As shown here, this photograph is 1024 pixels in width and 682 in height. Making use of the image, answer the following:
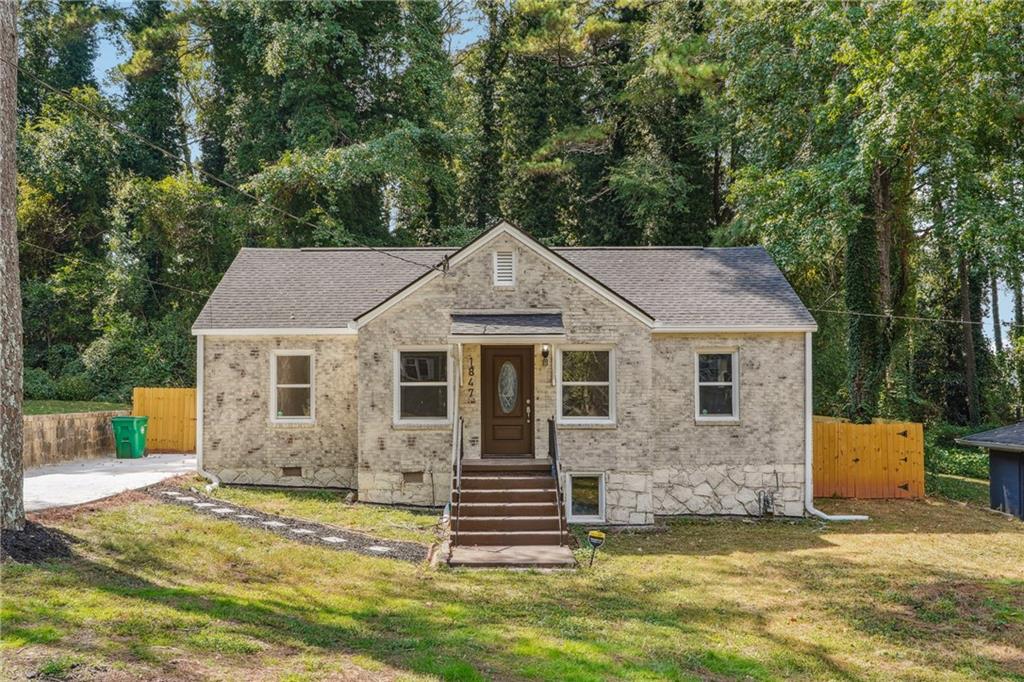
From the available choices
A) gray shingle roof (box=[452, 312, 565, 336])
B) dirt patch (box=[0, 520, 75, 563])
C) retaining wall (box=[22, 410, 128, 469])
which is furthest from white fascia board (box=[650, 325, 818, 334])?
retaining wall (box=[22, 410, 128, 469])

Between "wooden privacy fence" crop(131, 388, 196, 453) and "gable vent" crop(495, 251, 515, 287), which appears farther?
"wooden privacy fence" crop(131, 388, 196, 453)

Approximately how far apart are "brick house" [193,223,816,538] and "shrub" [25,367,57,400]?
49.4 feet

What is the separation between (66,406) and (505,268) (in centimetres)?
1926

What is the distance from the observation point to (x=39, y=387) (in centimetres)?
2798

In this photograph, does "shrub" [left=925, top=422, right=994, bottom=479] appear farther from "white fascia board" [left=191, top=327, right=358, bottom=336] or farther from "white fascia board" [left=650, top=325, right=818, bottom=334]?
"white fascia board" [left=191, top=327, right=358, bottom=336]

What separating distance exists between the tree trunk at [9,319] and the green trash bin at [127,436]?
34.7 feet

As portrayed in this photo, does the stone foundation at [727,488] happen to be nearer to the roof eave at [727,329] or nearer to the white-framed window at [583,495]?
the white-framed window at [583,495]

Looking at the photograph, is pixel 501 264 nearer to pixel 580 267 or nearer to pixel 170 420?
pixel 580 267

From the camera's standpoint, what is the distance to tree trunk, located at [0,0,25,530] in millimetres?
9094

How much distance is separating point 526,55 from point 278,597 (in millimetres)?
27260

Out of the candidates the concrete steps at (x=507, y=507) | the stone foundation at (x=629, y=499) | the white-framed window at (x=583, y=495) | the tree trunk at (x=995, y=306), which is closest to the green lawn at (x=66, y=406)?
the concrete steps at (x=507, y=507)

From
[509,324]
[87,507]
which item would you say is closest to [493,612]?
[509,324]

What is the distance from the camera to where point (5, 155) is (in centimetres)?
932

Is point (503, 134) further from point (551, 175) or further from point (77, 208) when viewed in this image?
point (77, 208)
